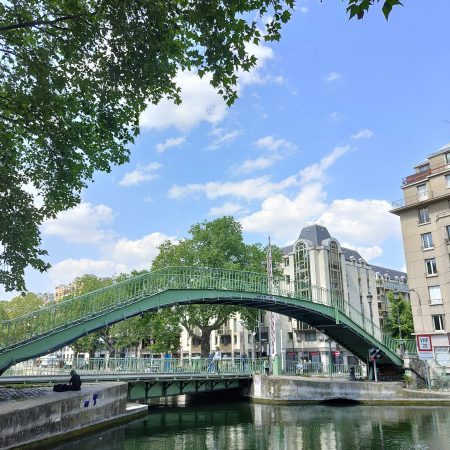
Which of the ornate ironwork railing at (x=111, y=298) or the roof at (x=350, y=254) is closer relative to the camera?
the ornate ironwork railing at (x=111, y=298)

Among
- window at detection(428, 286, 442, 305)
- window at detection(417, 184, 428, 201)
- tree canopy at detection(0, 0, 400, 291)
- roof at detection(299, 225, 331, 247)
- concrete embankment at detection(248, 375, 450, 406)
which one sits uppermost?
roof at detection(299, 225, 331, 247)

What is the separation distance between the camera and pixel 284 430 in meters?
18.6

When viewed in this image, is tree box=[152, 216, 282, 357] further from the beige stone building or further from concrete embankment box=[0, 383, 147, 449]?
concrete embankment box=[0, 383, 147, 449]

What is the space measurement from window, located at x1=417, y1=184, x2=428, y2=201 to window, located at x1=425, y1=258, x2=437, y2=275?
517 centimetres

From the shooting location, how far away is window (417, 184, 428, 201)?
36.5 meters

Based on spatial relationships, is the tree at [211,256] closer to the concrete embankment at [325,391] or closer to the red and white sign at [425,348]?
the concrete embankment at [325,391]

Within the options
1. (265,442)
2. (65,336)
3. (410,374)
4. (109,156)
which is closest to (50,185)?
(109,156)

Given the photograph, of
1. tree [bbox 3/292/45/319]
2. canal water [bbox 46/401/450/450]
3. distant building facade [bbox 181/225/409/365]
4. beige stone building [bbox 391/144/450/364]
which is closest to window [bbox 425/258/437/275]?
beige stone building [bbox 391/144/450/364]

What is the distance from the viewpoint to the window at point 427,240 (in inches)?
1404

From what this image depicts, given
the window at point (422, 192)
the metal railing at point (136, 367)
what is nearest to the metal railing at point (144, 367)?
the metal railing at point (136, 367)

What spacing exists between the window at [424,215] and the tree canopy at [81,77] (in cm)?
2967

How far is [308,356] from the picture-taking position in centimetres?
5553

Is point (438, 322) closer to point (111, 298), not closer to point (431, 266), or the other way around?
point (431, 266)

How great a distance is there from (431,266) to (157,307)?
24.3 metres
